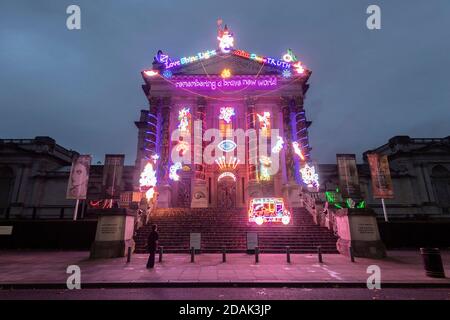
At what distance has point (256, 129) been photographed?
3092 cm

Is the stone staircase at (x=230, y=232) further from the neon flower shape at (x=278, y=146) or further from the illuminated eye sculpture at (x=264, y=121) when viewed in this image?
the illuminated eye sculpture at (x=264, y=121)

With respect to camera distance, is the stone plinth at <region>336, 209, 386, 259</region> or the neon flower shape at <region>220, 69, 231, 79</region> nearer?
the stone plinth at <region>336, 209, 386, 259</region>

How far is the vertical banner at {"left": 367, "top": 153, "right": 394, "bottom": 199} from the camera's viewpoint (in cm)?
1923

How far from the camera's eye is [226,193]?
29.0 metres

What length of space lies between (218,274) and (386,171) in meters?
17.2

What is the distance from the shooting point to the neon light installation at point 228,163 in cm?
2958

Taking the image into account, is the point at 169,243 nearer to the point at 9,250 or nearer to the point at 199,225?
the point at 199,225

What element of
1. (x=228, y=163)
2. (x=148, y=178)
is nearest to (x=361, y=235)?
(x=228, y=163)

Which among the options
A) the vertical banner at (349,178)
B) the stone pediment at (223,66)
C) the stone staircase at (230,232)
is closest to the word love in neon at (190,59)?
the stone pediment at (223,66)

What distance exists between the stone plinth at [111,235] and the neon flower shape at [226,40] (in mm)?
26500

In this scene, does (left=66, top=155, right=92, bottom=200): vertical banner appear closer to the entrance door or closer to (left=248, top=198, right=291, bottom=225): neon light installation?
(left=248, top=198, right=291, bottom=225): neon light installation

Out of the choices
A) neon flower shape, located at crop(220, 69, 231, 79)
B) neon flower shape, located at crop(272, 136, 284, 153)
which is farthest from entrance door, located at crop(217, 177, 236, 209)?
neon flower shape, located at crop(220, 69, 231, 79)

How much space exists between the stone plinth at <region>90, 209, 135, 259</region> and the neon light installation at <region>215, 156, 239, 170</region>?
1595 centimetres

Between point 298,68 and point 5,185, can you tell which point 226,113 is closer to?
point 298,68
